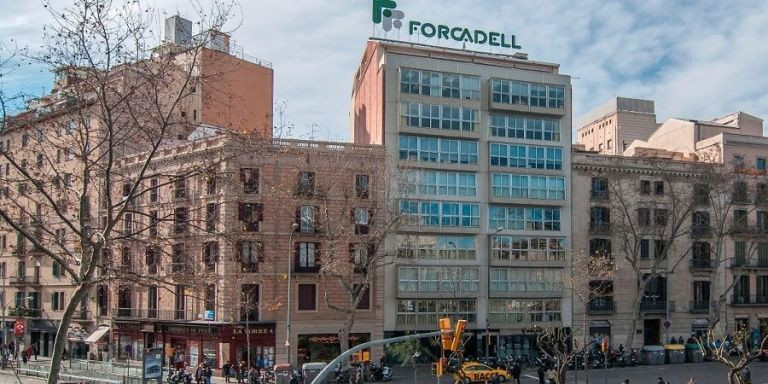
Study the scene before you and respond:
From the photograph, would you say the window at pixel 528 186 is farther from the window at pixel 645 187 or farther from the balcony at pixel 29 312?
the balcony at pixel 29 312

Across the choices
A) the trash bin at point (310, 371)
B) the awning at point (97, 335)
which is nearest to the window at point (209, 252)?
the trash bin at point (310, 371)

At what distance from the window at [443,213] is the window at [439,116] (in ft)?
16.2

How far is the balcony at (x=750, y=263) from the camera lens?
6163 centimetres

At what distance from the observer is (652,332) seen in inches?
2351

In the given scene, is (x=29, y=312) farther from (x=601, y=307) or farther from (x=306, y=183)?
(x=601, y=307)

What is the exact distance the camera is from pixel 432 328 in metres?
53.1

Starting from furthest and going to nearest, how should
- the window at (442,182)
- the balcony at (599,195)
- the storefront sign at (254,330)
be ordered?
the balcony at (599,195), the window at (442,182), the storefront sign at (254,330)

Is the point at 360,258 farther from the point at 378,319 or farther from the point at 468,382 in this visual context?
the point at 468,382

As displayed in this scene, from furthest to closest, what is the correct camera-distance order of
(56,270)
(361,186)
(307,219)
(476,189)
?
(56,270), (476,189), (361,186), (307,219)

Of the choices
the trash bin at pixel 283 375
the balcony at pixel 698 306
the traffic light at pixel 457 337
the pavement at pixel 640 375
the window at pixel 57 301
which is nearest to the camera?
the traffic light at pixel 457 337

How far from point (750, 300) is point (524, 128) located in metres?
22.2

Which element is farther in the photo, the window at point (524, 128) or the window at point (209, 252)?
the window at point (524, 128)

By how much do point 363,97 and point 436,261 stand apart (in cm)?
1427

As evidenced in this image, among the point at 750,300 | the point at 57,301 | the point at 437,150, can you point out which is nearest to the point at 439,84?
the point at 437,150
